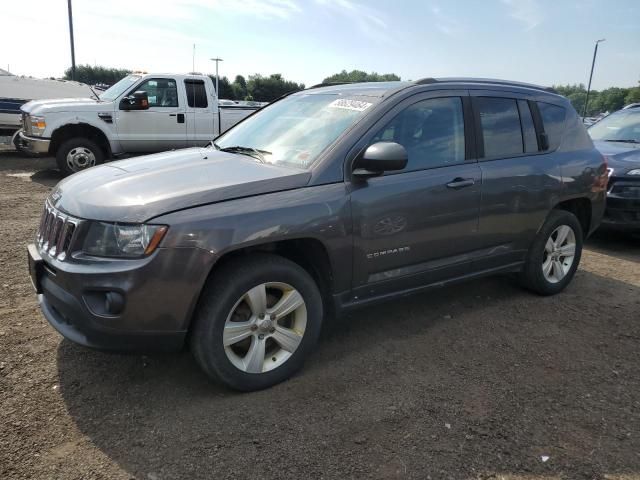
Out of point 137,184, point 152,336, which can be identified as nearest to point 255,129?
point 137,184

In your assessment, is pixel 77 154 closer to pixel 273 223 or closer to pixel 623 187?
pixel 273 223

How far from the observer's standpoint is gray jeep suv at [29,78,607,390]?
262 cm

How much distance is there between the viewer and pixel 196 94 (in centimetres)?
1052

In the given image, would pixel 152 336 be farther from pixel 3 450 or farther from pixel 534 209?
pixel 534 209

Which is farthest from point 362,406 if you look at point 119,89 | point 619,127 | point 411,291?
point 119,89

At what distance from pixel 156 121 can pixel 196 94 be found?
997 mm

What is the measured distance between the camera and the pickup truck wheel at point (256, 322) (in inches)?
109

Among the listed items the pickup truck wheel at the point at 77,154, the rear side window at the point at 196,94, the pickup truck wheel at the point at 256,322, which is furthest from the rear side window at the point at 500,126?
the pickup truck wheel at the point at 77,154

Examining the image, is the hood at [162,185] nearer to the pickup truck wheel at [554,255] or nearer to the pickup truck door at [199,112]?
the pickup truck wheel at [554,255]

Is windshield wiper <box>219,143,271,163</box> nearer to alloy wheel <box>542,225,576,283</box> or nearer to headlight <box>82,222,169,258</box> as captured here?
headlight <box>82,222,169,258</box>

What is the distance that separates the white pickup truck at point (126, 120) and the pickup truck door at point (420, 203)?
763 cm

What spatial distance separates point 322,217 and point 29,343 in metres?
2.16

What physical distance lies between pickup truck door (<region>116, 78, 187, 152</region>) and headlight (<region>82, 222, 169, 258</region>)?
26.2ft

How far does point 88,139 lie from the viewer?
32.1ft
